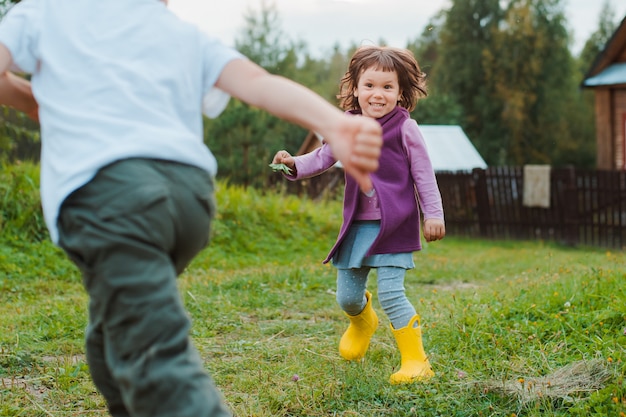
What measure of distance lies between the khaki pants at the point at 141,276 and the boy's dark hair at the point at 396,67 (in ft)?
6.60

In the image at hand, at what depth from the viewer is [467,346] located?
12.8ft

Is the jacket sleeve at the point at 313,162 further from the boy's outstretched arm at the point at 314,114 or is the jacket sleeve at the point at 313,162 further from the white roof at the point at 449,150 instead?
the white roof at the point at 449,150

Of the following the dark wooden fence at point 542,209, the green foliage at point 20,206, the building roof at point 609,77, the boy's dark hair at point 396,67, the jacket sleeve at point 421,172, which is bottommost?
the dark wooden fence at point 542,209

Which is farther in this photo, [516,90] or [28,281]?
[516,90]

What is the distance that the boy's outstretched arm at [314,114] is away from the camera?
5.66ft

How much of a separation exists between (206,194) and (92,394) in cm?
183

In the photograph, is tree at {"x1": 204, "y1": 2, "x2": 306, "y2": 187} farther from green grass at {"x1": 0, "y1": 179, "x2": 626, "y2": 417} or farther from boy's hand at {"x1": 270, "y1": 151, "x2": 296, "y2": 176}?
boy's hand at {"x1": 270, "y1": 151, "x2": 296, "y2": 176}

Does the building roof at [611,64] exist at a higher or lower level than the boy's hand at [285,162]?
higher

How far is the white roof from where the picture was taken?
19.8 meters

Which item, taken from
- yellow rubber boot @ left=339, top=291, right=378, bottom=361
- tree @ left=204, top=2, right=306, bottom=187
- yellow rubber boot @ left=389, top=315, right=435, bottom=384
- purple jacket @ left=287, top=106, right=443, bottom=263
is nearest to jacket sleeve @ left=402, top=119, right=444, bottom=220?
purple jacket @ left=287, top=106, right=443, bottom=263

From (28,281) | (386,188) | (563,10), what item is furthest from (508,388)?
(563,10)

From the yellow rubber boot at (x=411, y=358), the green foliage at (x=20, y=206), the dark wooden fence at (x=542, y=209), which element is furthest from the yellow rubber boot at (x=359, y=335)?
the dark wooden fence at (x=542, y=209)

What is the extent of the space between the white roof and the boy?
17.7 metres

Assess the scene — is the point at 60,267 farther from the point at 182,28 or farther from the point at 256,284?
the point at 182,28
